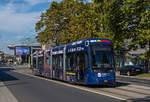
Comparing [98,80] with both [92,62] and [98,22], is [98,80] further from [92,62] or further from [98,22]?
[98,22]

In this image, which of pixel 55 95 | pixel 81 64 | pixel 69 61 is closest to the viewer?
pixel 55 95

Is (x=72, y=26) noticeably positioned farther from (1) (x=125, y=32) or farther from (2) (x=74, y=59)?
(2) (x=74, y=59)

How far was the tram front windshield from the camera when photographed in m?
15.6

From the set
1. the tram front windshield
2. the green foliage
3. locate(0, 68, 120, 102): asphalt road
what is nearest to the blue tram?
the tram front windshield

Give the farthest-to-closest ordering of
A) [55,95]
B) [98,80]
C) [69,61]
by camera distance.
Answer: [69,61], [98,80], [55,95]

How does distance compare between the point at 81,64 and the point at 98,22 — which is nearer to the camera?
the point at 81,64

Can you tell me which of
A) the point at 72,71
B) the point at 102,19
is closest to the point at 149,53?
the point at 102,19

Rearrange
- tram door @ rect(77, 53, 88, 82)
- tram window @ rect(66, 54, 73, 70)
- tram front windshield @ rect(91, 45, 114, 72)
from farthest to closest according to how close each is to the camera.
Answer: tram window @ rect(66, 54, 73, 70), tram door @ rect(77, 53, 88, 82), tram front windshield @ rect(91, 45, 114, 72)

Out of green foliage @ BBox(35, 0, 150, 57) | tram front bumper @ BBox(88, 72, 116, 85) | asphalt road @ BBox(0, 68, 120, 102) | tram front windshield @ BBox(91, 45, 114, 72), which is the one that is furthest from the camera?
green foliage @ BBox(35, 0, 150, 57)

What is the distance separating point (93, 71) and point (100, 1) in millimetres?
19471

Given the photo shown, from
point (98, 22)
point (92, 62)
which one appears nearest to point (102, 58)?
point (92, 62)

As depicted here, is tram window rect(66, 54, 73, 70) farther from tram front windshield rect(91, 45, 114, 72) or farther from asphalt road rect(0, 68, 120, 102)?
tram front windshield rect(91, 45, 114, 72)

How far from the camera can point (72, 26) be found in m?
38.9

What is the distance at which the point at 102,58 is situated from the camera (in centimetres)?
1584
